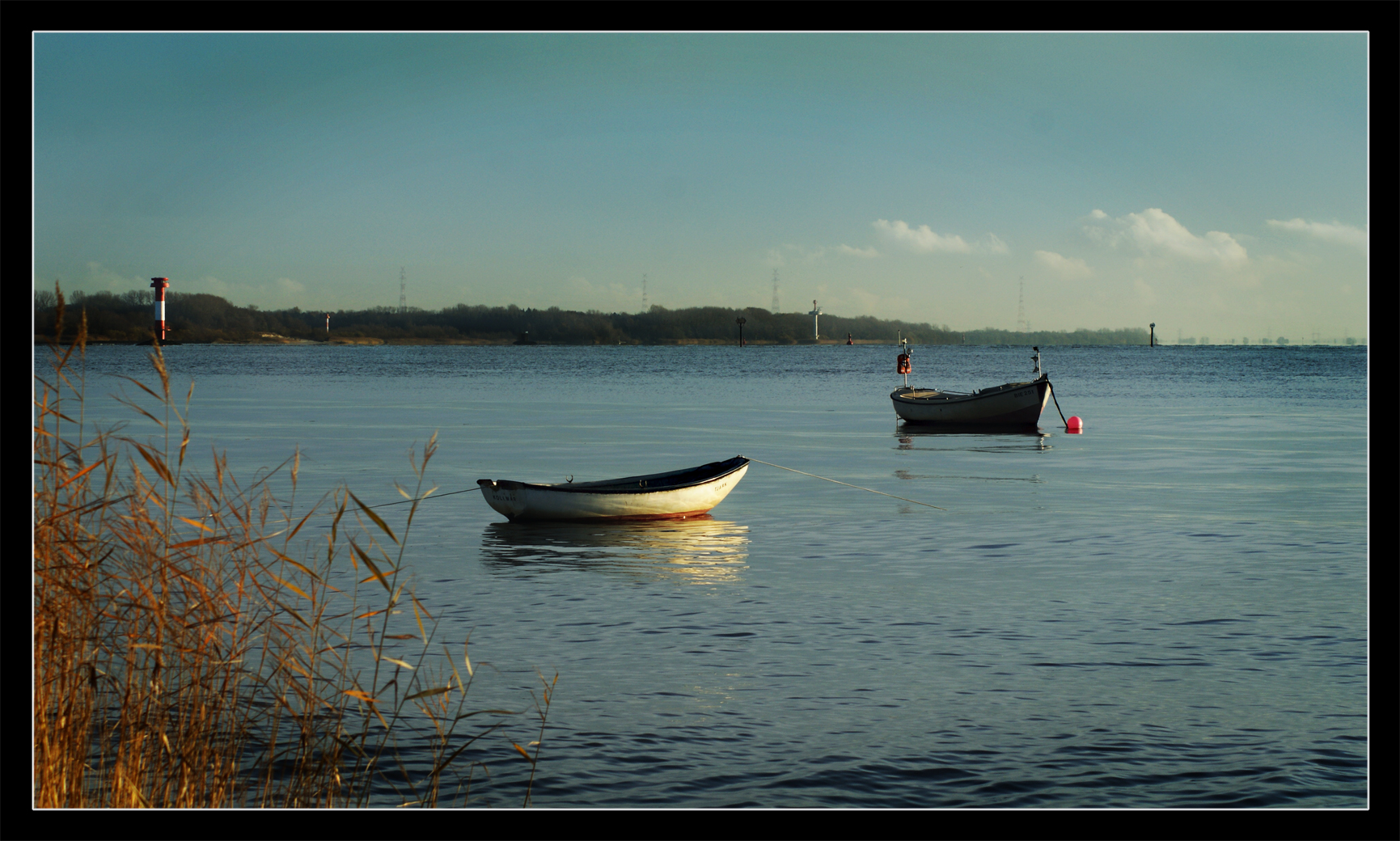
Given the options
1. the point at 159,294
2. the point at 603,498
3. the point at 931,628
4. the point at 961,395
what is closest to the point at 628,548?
the point at 603,498

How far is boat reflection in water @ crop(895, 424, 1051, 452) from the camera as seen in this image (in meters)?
38.7

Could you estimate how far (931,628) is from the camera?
1277 centimetres

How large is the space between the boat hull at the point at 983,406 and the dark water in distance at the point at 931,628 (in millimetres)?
10581

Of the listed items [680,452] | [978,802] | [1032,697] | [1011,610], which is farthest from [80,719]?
[680,452]

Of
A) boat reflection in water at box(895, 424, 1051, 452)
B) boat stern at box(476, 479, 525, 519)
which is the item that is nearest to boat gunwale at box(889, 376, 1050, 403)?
boat reflection in water at box(895, 424, 1051, 452)

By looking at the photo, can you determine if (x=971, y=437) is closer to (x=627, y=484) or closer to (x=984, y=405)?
(x=984, y=405)

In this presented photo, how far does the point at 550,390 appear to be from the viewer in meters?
81.3

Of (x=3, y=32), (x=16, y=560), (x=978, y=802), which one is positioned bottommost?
(x=978, y=802)

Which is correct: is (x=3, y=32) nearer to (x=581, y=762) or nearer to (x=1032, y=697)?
(x=581, y=762)

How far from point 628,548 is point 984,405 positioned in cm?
2998

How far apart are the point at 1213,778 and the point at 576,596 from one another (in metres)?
7.96

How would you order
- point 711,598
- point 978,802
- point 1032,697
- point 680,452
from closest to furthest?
point 978,802 < point 1032,697 < point 711,598 < point 680,452

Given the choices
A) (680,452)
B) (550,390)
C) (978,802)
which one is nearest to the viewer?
(978,802)

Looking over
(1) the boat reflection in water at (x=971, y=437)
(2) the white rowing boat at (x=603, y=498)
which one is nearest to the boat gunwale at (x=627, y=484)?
(2) the white rowing boat at (x=603, y=498)
